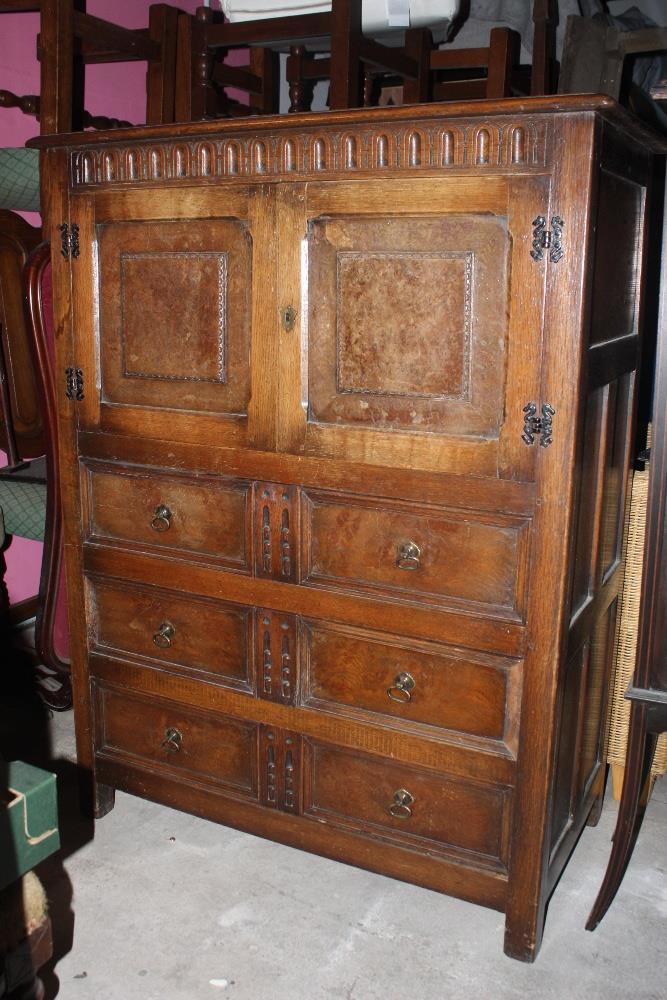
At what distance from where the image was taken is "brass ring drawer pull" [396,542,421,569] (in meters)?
1.86

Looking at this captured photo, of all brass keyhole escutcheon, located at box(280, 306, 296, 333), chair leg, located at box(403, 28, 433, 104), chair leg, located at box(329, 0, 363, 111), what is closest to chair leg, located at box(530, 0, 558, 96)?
chair leg, located at box(403, 28, 433, 104)

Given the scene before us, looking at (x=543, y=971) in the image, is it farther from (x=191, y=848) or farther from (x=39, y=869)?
(x=39, y=869)

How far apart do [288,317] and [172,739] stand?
3.44 ft

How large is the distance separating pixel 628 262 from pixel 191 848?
5.48ft

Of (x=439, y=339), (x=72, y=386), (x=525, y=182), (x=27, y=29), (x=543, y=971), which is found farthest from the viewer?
(x=27, y=29)

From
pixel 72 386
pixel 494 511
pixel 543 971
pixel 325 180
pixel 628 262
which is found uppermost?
pixel 325 180

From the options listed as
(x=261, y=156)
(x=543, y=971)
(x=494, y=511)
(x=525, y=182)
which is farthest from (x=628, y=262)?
(x=543, y=971)

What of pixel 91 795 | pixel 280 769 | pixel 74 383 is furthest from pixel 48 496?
pixel 280 769

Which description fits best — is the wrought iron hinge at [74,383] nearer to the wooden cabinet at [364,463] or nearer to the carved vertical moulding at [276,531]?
the wooden cabinet at [364,463]

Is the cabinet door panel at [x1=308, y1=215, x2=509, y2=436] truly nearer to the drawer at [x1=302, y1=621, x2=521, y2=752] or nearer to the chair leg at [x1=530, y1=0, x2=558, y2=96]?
the drawer at [x1=302, y1=621, x2=521, y2=752]

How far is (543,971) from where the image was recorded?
1905 mm

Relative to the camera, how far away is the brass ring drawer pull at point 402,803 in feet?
6.50

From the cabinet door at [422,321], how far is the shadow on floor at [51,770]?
3.74 feet

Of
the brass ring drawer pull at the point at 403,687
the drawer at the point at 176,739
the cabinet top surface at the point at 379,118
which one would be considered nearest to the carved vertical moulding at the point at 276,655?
the drawer at the point at 176,739
